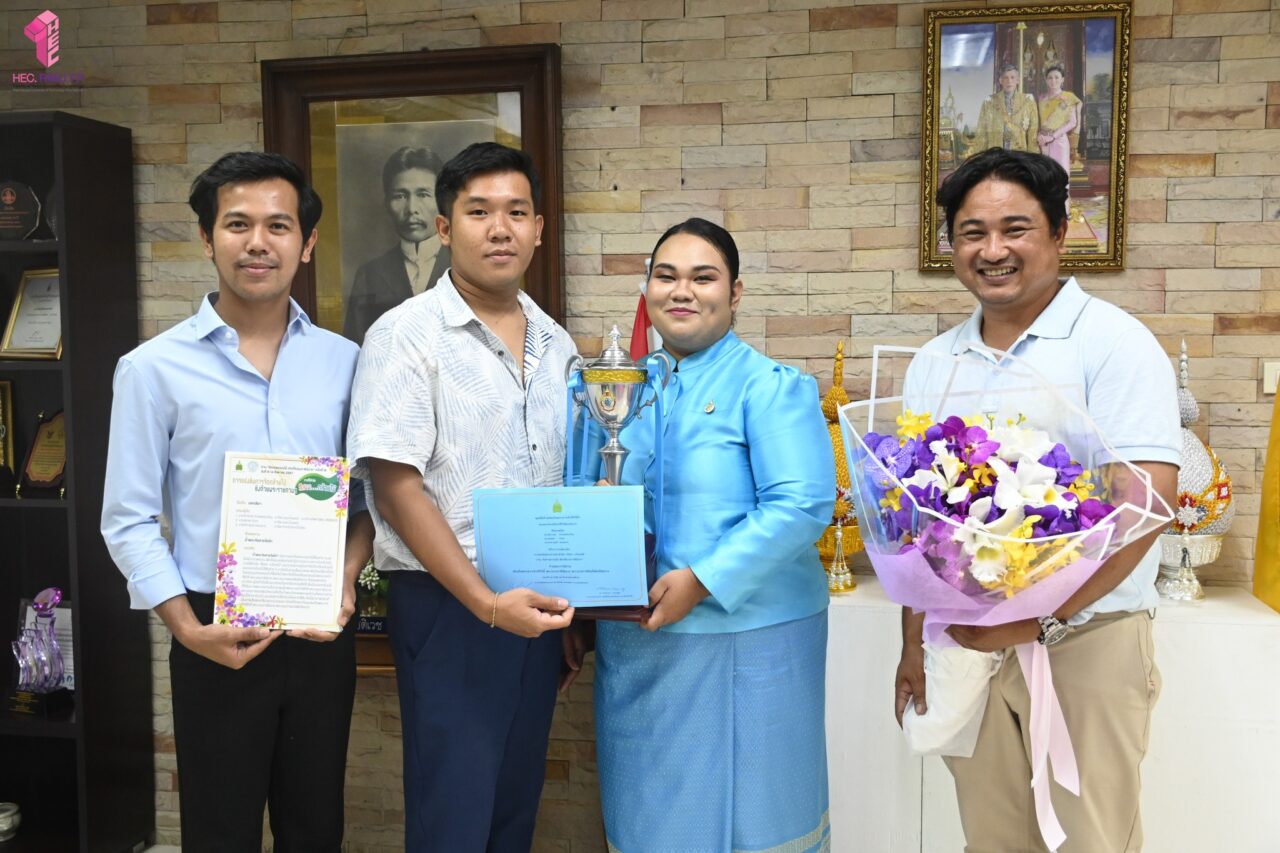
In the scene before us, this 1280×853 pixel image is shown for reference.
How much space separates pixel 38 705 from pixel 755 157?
2450mm

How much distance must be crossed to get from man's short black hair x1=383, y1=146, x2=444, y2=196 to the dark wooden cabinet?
0.78 metres

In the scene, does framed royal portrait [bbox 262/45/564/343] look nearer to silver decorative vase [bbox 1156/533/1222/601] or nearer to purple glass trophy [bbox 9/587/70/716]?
purple glass trophy [bbox 9/587/70/716]

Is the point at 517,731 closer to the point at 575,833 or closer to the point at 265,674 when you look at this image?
the point at 265,674

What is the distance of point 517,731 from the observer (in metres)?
1.93

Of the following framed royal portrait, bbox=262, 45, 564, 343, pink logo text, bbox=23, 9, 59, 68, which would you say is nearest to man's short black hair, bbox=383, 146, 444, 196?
framed royal portrait, bbox=262, 45, 564, 343

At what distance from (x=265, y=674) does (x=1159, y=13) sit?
2.55m

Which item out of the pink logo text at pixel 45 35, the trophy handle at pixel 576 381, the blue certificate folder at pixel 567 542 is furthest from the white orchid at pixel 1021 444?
the pink logo text at pixel 45 35

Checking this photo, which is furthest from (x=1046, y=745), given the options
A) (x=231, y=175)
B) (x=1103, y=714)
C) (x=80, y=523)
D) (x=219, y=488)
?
(x=80, y=523)

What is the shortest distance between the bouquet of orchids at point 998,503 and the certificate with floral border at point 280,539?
92 cm

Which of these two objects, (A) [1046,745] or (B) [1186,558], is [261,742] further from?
(B) [1186,558]

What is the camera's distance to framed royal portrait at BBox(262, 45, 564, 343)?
8.87ft

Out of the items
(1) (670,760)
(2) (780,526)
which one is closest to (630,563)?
(2) (780,526)

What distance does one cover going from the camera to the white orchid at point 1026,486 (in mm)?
1436

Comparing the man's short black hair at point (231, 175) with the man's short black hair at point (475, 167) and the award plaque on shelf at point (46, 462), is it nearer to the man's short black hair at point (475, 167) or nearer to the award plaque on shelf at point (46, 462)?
the man's short black hair at point (475, 167)
